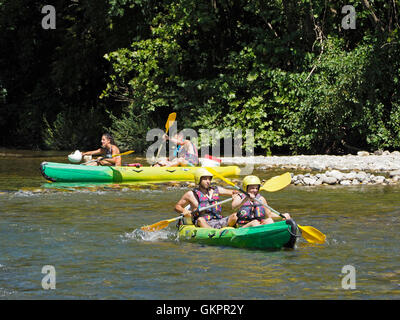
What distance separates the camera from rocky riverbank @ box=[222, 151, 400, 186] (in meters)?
16.1

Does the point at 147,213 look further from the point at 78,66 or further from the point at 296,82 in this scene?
the point at 78,66


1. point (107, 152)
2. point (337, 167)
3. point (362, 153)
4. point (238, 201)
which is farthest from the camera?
point (362, 153)

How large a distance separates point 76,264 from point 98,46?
2089 cm

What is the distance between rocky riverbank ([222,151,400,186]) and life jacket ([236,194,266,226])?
631cm

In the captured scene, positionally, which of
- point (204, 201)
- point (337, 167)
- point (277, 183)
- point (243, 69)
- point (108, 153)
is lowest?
point (337, 167)

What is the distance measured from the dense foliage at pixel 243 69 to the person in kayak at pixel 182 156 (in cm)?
495

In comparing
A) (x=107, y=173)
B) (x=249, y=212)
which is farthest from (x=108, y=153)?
(x=249, y=212)

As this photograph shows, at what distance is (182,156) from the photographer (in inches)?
703

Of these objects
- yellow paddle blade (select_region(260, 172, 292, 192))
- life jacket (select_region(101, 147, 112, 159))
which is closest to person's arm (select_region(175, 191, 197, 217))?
yellow paddle blade (select_region(260, 172, 292, 192))

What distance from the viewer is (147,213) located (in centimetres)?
1233

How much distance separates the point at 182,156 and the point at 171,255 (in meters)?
8.80

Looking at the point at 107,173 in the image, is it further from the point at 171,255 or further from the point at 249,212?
the point at 171,255

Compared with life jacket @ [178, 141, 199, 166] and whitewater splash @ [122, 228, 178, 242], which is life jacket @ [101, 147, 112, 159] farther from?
whitewater splash @ [122, 228, 178, 242]
